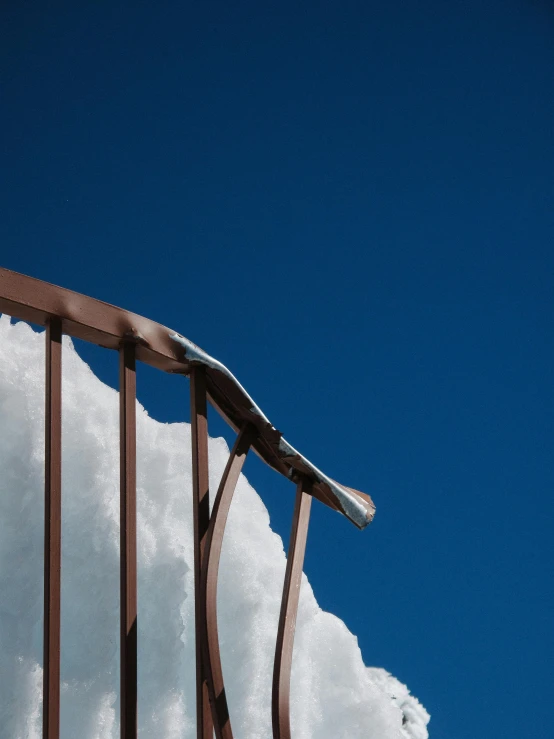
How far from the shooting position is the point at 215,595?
0.78m

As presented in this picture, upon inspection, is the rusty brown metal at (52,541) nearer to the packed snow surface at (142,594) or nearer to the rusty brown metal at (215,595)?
the rusty brown metal at (215,595)

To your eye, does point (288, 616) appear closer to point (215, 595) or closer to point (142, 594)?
point (215, 595)

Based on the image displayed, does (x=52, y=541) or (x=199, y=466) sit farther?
(x=199, y=466)

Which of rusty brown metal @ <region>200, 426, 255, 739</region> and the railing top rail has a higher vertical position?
the railing top rail

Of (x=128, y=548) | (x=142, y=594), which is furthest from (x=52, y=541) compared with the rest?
(x=142, y=594)

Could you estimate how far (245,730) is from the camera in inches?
46.1

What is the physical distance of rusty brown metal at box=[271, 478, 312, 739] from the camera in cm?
78

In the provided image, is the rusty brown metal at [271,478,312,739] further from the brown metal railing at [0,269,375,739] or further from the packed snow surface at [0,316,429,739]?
the packed snow surface at [0,316,429,739]

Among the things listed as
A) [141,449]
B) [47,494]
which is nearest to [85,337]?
[47,494]

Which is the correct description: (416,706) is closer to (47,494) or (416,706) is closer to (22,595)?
(22,595)

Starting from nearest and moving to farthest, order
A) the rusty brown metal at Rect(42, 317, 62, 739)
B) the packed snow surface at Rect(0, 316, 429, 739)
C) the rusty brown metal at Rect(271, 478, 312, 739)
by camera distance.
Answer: the rusty brown metal at Rect(42, 317, 62, 739), the rusty brown metal at Rect(271, 478, 312, 739), the packed snow surface at Rect(0, 316, 429, 739)

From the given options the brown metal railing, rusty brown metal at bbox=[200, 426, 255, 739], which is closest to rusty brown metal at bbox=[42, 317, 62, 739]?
the brown metal railing

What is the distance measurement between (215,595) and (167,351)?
25 centimetres

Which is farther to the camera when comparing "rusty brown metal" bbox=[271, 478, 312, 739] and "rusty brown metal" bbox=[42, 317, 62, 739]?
"rusty brown metal" bbox=[271, 478, 312, 739]
